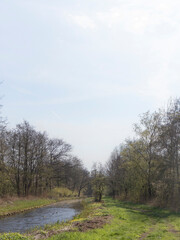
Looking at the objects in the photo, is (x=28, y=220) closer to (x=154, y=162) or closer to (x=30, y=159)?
(x=154, y=162)

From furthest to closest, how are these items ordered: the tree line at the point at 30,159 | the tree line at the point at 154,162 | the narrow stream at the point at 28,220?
the tree line at the point at 30,159 < the tree line at the point at 154,162 < the narrow stream at the point at 28,220

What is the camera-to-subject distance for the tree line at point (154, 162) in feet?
87.8

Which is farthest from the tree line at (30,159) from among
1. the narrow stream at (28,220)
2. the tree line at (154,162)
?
the tree line at (154,162)

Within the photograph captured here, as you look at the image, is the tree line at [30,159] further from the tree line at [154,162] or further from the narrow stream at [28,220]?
the tree line at [154,162]

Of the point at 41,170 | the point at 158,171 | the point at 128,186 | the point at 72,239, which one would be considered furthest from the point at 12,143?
the point at 72,239

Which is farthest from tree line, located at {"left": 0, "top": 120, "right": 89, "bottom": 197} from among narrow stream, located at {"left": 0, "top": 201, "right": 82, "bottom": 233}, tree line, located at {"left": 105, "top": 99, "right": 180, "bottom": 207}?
tree line, located at {"left": 105, "top": 99, "right": 180, "bottom": 207}

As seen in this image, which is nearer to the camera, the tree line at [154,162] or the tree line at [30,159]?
the tree line at [154,162]

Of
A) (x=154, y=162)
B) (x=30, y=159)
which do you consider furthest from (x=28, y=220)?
(x=30, y=159)

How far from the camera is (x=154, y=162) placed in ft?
102

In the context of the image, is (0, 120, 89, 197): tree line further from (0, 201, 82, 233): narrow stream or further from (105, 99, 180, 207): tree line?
(105, 99, 180, 207): tree line

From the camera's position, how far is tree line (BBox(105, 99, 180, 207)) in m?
26.8

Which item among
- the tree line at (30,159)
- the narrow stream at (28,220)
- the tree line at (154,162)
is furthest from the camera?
the tree line at (30,159)

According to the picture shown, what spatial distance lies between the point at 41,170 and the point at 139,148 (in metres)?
25.0

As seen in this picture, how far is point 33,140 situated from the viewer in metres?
47.4
